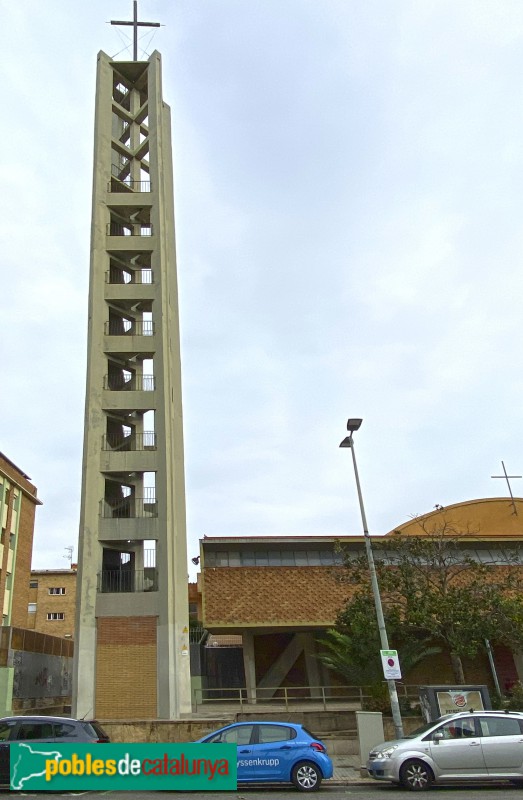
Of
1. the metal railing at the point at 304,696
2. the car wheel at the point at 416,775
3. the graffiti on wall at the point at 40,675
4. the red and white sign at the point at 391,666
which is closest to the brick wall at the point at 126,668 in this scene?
the metal railing at the point at 304,696

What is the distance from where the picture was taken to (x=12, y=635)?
2431 cm

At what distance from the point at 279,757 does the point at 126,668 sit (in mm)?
13158

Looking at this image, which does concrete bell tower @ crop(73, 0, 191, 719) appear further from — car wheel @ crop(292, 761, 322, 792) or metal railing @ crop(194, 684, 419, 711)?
car wheel @ crop(292, 761, 322, 792)

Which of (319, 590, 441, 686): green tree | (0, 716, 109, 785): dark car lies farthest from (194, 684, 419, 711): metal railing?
(0, 716, 109, 785): dark car

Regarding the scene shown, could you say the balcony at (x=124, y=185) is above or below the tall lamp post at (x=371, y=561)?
above

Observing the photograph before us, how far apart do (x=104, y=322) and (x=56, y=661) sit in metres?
16.7

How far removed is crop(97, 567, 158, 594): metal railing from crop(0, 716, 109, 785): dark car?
38.7ft

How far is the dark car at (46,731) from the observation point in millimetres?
14078

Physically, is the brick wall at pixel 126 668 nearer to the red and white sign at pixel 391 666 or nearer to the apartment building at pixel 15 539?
the red and white sign at pixel 391 666

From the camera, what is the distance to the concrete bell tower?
24.8 meters

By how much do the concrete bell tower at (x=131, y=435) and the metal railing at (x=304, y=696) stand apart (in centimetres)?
356

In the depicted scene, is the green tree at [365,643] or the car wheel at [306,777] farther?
the green tree at [365,643]

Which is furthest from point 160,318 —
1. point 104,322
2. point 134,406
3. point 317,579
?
point 317,579

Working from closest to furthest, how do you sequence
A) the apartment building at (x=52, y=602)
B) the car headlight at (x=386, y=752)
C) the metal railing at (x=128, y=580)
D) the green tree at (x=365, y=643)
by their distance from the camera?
the car headlight at (x=386, y=752) → the green tree at (x=365, y=643) → the metal railing at (x=128, y=580) → the apartment building at (x=52, y=602)
